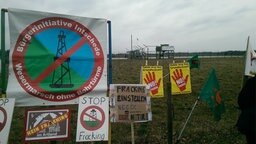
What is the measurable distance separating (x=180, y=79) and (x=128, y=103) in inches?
222

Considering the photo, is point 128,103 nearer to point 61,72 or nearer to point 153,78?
point 61,72

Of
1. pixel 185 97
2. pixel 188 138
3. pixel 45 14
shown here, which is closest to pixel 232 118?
pixel 188 138

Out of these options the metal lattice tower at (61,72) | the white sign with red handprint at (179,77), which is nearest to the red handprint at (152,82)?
the white sign with red handprint at (179,77)

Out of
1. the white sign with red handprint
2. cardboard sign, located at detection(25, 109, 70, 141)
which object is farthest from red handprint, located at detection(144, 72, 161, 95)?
cardboard sign, located at detection(25, 109, 70, 141)

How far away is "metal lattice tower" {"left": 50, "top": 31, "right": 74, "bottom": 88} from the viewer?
5805 mm

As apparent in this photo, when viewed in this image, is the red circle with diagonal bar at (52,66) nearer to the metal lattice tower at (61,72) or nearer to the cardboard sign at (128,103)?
the metal lattice tower at (61,72)

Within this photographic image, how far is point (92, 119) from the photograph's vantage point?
19.2 ft

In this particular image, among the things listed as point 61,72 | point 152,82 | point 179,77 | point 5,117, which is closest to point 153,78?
point 152,82

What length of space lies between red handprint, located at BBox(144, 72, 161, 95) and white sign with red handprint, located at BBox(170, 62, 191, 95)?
29.4 inches

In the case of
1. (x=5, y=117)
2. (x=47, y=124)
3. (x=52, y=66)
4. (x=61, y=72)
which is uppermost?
(x=52, y=66)

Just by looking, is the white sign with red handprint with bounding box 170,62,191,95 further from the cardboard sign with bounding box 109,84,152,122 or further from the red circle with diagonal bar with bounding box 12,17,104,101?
the red circle with diagonal bar with bounding box 12,17,104,101

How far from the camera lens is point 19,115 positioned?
10180 millimetres

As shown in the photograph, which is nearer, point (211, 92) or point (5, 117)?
point (5, 117)

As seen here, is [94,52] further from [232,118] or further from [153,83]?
[232,118]
